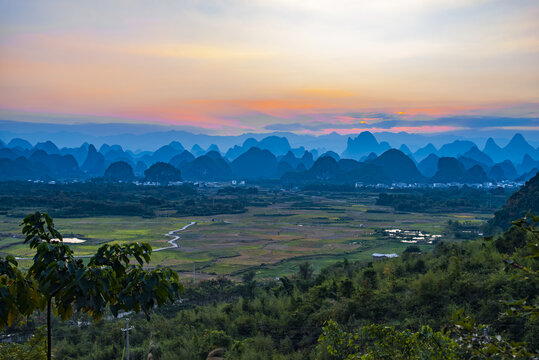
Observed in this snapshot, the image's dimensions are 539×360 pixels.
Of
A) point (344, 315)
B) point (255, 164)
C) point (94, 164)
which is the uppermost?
point (255, 164)

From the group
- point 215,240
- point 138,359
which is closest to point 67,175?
point 215,240

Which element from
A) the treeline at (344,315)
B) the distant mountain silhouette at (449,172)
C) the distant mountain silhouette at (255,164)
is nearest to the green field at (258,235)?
the treeline at (344,315)

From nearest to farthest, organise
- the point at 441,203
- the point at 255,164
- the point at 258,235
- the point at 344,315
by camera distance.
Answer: the point at 344,315 → the point at 258,235 → the point at 441,203 → the point at 255,164

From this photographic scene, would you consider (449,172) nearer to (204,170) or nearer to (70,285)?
(204,170)

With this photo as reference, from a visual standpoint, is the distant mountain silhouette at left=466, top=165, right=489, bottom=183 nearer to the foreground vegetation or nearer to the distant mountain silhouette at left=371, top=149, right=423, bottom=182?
the distant mountain silhouette at left=371, top=149, right=423, bottom=182

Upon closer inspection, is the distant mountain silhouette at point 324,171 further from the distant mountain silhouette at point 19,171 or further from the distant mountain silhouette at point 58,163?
the distant mountain silhouette at point 58,163

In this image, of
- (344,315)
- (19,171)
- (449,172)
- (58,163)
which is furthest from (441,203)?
(58,163)

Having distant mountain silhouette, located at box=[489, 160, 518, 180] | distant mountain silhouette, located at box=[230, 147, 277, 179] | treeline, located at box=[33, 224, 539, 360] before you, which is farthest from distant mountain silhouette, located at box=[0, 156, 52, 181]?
distant mountain silhouette, located at box=[489, 160, 518, 180]
